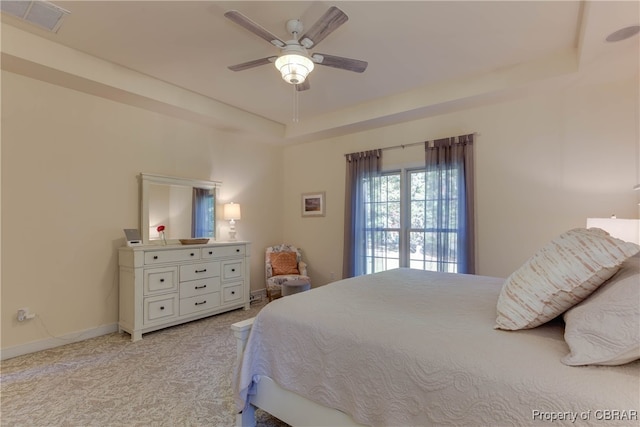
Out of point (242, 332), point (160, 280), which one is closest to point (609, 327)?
point (242, 332)

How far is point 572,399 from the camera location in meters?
0.89

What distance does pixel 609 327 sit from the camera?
98 cm

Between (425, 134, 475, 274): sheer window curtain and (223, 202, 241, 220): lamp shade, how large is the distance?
2.70m

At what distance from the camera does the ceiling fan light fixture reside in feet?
7.48

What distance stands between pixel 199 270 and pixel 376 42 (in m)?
3.14

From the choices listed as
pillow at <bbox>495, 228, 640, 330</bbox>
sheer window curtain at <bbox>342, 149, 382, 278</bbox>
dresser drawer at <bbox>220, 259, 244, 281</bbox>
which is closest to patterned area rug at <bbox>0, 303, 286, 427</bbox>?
dresser drawer at <bbox>220, 259, 244, 281</bbox>

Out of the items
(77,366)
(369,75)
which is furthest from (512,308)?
(77,366)

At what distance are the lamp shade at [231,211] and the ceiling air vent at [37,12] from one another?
2.55 m

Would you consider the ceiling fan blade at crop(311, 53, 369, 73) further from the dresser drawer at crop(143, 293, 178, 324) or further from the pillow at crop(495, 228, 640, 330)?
the dresser drawer at crop(143, 293, 178, 324)

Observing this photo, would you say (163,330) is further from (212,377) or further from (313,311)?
(313,311)

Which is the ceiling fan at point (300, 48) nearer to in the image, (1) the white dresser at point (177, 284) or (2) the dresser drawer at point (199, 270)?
(1) the white dresser at point (177, 284)

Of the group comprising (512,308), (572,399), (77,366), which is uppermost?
(512,308)

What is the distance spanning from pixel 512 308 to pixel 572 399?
1.46ft

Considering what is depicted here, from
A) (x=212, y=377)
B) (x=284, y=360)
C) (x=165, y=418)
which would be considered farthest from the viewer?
(x=212, y=377)
